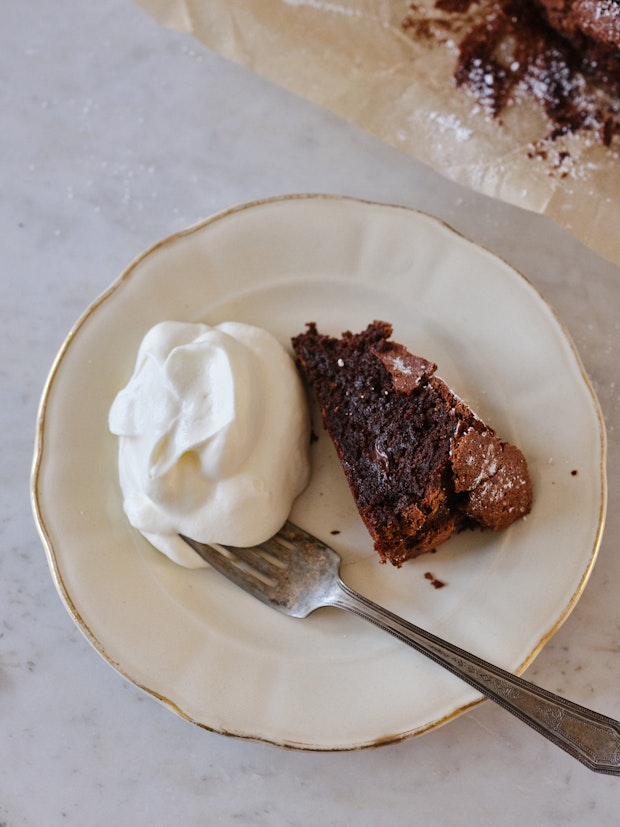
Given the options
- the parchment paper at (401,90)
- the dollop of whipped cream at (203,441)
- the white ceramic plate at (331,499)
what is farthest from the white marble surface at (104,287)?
the dollop of whipped cream at (203,441)

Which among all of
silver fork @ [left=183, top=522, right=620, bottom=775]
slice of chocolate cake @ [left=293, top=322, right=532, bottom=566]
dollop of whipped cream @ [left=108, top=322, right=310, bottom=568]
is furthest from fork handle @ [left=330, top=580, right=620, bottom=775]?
dollop of whipped cream @ [left=108, top=322, right=310, bottom=568]

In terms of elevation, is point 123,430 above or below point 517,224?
below

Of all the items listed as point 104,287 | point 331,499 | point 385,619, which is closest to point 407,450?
point 331,499

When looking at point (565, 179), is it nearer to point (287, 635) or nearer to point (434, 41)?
point (434, 41)

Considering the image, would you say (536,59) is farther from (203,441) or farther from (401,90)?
(203,441)

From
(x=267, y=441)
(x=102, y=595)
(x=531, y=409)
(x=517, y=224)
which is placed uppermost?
(x=517, y=224)

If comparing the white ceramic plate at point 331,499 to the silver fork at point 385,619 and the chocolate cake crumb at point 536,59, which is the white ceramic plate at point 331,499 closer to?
the silver fork at point 385,619

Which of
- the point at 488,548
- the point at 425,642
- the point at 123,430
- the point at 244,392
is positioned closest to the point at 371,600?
→ the point at 425,642
